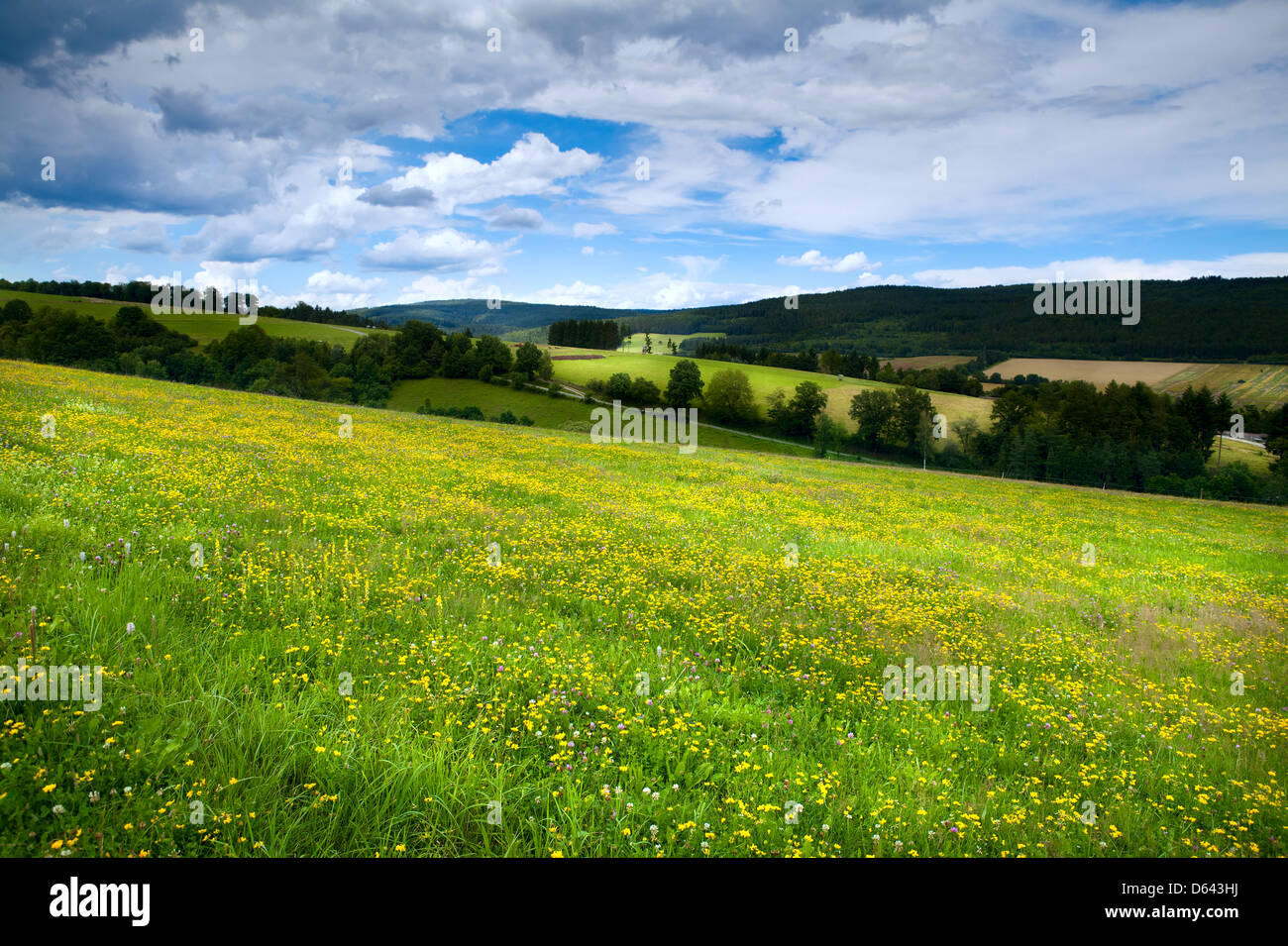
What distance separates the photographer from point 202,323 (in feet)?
445

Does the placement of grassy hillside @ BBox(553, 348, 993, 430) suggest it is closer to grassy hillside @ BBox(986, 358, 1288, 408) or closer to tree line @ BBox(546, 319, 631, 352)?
tree line @ BBox(546, 319, 631, 352)

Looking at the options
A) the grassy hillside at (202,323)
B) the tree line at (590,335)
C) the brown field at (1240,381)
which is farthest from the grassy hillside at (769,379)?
the brown field at (1240,381)

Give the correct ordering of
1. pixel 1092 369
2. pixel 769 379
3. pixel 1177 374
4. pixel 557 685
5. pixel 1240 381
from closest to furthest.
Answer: pixel 557 685 → pixel 769 379 → pixel 1240 381 → pixel 1177 374 → pixel 1092 369

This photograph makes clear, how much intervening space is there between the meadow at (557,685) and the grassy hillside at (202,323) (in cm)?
13058

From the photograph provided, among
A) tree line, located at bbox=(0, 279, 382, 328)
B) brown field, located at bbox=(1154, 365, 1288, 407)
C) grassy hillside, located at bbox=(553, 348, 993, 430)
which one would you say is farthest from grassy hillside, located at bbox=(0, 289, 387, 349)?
brown field, located at bbox=(1154, 365, 1288, 407)

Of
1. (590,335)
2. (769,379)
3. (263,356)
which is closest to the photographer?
(263,356)

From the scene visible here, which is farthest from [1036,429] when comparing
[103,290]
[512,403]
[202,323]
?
[103,290]

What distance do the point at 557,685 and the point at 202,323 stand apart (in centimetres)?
16713

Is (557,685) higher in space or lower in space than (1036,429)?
lower

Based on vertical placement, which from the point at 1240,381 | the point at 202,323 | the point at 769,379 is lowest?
the point at 769,379

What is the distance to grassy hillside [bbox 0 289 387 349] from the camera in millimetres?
121688

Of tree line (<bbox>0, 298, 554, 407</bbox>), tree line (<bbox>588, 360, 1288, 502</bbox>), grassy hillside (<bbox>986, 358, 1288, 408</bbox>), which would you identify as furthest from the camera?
grassy hillside (<bbox>986, 358, 1288, 408</bbox>)

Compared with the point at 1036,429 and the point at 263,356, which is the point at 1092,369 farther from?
the point at 263,356

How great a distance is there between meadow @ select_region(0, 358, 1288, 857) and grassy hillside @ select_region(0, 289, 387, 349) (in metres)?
131
